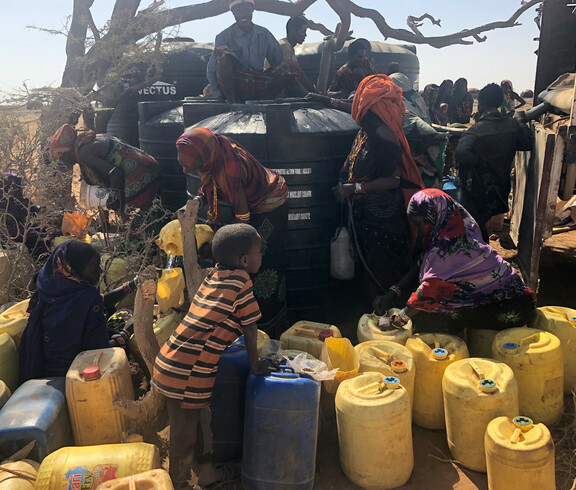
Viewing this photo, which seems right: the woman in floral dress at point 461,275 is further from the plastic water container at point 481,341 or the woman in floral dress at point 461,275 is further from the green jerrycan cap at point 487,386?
the green jerrycan cap at point 487,386

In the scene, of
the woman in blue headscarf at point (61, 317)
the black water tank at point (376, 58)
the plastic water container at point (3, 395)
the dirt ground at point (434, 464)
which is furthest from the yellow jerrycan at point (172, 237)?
the black water tank at point (376, 58)

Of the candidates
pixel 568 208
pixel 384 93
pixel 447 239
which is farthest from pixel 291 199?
pixel 568 208

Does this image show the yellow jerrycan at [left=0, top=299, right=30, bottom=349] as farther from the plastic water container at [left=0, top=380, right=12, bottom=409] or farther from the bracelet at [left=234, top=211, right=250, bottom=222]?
the bracelet at [left=234, top=211, right=250, bottom=222]

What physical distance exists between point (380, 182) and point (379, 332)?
1.24m

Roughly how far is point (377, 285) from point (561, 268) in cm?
262

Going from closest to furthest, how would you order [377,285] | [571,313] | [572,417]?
[572,417], [571,313], [377,285]

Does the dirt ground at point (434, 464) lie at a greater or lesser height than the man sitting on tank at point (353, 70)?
lesser

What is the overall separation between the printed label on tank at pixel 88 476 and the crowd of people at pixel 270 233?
0.38 m

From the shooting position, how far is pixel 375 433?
2641 millimetres

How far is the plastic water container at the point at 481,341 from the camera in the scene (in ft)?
11.4

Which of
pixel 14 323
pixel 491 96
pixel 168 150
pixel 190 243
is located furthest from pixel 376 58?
pixel 14 323

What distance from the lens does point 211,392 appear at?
2.66 m

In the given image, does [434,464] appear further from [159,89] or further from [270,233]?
[159,89]

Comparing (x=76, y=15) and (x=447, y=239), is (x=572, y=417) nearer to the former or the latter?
(x=447, y=239)
